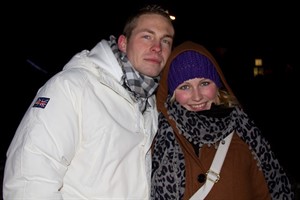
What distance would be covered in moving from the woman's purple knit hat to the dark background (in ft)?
39.4

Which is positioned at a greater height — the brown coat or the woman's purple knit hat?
the woman's purple knit hat

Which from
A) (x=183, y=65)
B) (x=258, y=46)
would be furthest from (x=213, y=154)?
(x=258, y=46)

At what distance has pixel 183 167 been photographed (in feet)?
7.64

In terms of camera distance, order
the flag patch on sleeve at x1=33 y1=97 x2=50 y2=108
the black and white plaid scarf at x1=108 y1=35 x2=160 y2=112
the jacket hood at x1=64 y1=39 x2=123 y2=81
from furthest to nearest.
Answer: the black and white plaid scarf at x1=108 y1=35 x2=160 y2=112
the jacket hood at x1=64 y1=39 x2=123 y2=81
the flag patch on sleeve at x1=33 y1=97 x2=50 y2=108

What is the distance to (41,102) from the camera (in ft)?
6.35

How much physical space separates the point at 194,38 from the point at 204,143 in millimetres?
18695

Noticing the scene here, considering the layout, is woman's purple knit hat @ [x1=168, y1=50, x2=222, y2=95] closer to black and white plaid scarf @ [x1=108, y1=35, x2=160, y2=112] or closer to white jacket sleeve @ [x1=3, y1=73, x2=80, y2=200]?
black and white plaid scarf @ [x1=108, y1=35, x2=160, y2=112]

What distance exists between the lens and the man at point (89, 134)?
182cm

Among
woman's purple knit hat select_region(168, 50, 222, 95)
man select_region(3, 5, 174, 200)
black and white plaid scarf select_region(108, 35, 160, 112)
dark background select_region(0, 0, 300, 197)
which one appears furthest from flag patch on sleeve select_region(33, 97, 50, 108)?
dark background select_region(0, 0, 300, 197)

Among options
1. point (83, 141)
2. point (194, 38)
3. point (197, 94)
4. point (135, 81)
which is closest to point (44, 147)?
point (83, 141)

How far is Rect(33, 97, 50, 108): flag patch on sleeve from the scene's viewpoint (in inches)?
75.4

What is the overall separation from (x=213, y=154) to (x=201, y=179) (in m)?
0.24

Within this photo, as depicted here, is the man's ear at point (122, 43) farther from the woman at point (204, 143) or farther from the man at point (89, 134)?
the woman at point (204, 143)

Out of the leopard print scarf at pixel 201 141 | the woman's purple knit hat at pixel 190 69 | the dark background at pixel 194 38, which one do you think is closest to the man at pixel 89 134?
the leopard print scarf at pixel 201 141
